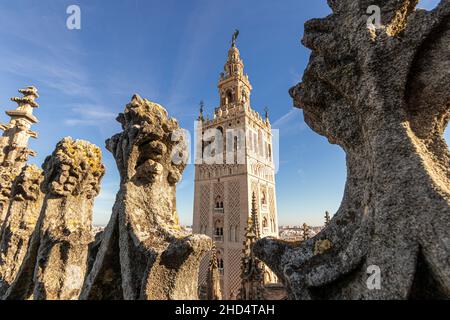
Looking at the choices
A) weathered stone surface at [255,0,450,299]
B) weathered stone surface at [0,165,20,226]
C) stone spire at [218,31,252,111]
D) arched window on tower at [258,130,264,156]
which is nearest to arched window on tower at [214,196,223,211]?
arched window on tower at [258,130,264,156]

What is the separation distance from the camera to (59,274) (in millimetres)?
3674

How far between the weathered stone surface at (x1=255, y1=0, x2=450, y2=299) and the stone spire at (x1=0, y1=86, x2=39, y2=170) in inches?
562

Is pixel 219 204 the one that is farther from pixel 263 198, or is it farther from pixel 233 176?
pixel 263 198

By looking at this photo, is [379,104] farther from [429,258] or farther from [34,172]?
[34,172]

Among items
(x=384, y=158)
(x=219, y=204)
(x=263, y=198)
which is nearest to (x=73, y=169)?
(x=384, y=158)

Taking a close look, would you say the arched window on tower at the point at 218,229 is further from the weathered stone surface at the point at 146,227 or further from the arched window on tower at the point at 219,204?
the weathered stone surface at the point at 146,227

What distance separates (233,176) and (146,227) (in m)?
26.6

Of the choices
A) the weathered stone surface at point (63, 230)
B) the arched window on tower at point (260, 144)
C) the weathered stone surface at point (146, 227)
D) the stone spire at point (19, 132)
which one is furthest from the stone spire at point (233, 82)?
the weathered stone surface at point (146, 227)

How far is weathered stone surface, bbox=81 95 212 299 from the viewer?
2162mm

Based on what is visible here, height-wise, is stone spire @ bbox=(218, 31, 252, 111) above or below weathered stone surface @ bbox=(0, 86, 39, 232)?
above

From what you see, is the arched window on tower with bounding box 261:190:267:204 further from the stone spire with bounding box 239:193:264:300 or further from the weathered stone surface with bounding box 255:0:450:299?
the weathered stone surface with bounding box 255:0:450:299

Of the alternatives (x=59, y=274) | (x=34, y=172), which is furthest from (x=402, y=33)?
(x=34, y=172)

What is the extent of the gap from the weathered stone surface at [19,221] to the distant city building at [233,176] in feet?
70.8
